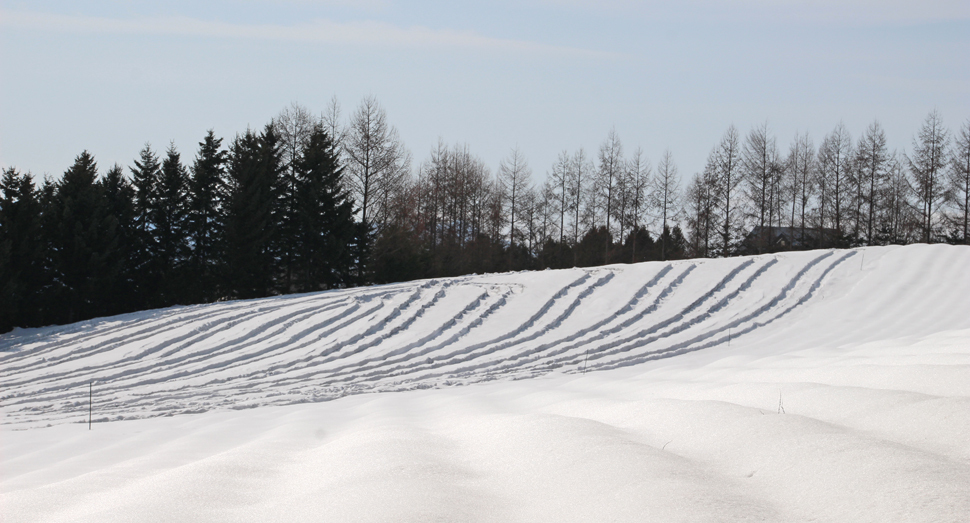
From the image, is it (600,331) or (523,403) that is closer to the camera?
(523,403)

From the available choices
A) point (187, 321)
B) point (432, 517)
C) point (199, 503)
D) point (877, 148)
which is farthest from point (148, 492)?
point (877, 148)

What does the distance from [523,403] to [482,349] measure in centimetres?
590

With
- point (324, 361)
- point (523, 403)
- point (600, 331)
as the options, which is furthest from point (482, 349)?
point (523, 403)

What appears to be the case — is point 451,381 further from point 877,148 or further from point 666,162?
point 877,148

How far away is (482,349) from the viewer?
12.0m

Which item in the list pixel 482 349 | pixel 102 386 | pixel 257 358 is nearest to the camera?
pixel 102 386

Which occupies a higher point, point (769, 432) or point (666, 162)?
point (666, 162)

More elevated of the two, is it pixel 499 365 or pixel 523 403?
pixel 523 403

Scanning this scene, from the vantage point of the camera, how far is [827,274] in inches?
604

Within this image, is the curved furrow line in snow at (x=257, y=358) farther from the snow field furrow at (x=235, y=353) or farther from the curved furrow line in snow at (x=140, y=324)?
the curved furrow line in snow at (x=140, y=324)

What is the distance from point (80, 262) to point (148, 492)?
24006 mm

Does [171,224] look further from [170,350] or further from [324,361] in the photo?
[324,361]

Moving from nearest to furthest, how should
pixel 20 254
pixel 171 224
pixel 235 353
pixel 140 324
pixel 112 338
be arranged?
1. pixel 235 353
2. pixel 112 338
3. pixel 140 324
4. pixel 20 254
5. pixel 171 224

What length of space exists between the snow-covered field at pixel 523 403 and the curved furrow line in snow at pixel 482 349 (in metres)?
0.07
